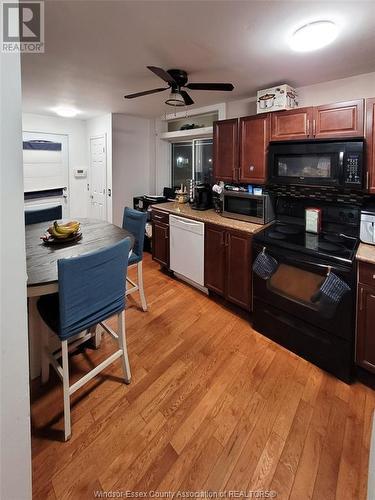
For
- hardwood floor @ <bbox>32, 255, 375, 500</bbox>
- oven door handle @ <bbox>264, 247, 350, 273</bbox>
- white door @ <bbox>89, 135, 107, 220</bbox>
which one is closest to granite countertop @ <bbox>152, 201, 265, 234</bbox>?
oven door handle @ <bbox>264, 247, 350, 273</bbox>

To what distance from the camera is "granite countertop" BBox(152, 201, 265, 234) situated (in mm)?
2709

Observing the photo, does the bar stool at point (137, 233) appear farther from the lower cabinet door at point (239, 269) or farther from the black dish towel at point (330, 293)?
the black dish towel at point (330, 293)

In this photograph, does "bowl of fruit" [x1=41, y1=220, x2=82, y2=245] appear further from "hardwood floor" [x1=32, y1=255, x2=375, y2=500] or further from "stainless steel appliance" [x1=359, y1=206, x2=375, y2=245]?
"stainless steel appliance" [x1=359, y1=206, x2=375, y2=245]

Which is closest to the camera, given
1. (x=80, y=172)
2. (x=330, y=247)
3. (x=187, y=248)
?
(x=330, y=247)

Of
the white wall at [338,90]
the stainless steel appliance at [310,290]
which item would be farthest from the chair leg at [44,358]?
the white wall at [338,90]

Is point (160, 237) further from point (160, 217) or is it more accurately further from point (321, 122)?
point (321, 122)

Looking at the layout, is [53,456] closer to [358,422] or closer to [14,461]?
[14,461]

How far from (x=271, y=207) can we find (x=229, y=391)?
176 cm

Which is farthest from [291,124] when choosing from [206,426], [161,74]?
[206,426]

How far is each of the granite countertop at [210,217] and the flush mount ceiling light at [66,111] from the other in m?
2.07

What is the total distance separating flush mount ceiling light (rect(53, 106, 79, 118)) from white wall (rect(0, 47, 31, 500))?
3962 millimetres

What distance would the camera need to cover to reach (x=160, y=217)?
12.3ft

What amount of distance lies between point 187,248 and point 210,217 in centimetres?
48

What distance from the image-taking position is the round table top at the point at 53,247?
1553 mm
